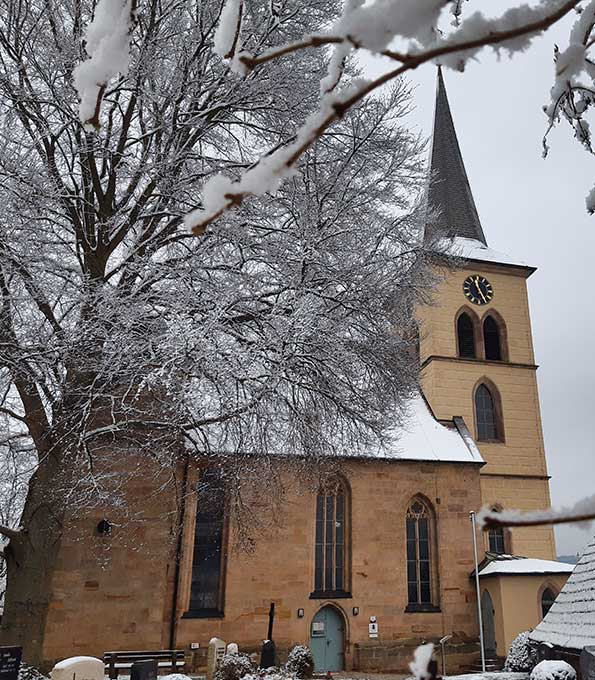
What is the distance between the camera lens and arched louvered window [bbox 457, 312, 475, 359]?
27031 mm

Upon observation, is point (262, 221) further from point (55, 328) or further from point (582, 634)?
point (582, 634)

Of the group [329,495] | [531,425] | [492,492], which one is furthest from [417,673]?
[531,425]

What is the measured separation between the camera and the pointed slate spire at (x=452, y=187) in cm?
3095

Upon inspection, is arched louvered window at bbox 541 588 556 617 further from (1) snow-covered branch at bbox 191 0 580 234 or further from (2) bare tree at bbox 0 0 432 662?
Answer: (1) snow-covered branch at bbox 191 0 580 234

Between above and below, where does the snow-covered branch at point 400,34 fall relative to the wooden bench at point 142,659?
above

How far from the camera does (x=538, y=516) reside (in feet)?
2.10

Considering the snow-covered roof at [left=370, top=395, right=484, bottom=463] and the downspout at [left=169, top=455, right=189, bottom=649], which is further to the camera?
the snow-covered roof at [left=370, top=395, right=484, bottom=463]

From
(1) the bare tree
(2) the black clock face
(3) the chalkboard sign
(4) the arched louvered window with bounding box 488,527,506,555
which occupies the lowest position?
(3) the chalkboard sign

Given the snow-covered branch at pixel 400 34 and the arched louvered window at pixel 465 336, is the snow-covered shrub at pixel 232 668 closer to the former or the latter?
the snow-covered branch at pixel 400 34

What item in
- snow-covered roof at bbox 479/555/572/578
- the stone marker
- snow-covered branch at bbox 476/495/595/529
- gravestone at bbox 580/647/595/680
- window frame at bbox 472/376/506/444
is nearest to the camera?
snow-covered branch at bbox 476/495/595/529

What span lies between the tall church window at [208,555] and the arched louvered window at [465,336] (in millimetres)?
14577

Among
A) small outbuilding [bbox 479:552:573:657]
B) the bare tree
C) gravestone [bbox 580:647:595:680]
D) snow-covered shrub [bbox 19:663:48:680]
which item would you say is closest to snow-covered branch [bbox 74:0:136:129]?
the bare tree

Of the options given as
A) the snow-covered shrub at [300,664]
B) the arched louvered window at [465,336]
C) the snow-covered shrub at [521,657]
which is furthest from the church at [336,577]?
the arched louvered window at [465,336]

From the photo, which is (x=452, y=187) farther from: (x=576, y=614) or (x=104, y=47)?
(x=104, y=47)
